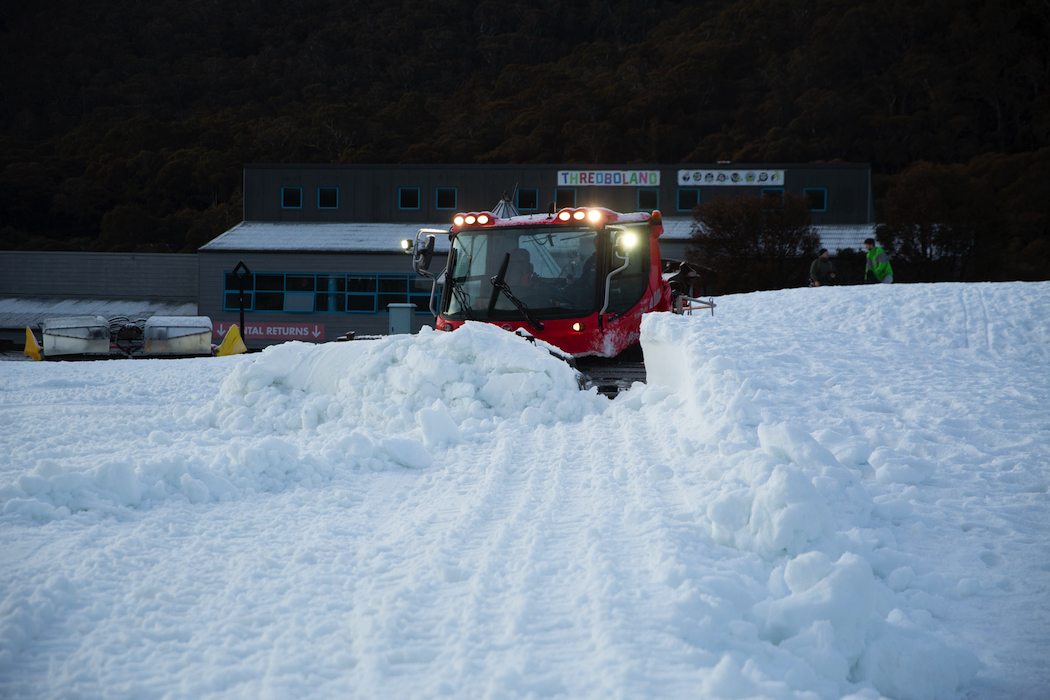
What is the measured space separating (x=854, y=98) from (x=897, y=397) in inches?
2534

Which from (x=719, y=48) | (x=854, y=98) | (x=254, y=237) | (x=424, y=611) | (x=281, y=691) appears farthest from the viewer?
(x=719, y=48)

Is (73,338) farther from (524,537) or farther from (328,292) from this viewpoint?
(524,537)

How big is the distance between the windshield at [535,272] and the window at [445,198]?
25.8 meters

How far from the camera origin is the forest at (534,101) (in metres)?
59.1

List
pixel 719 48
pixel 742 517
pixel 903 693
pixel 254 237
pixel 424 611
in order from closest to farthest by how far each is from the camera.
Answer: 1. pixel 903 693
2. pixel 424 611
3. pixel 742 517
4. pixel 254 237
5. pixel 719 48

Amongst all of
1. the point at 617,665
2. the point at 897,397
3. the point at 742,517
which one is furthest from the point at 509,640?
the point at 897,397

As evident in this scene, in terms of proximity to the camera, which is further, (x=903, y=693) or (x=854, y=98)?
(x=854, y=98)

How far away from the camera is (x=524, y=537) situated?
3748 millimetres

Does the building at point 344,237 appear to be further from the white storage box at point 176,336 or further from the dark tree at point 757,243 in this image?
the white storage box at point 176,336

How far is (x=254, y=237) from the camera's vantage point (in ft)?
108

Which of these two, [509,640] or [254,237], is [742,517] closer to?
[509,640]

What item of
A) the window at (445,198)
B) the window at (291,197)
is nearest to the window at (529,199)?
the window at (445,198)

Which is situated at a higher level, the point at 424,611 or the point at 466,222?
the point at 466,222

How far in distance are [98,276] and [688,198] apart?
95.0 ft
